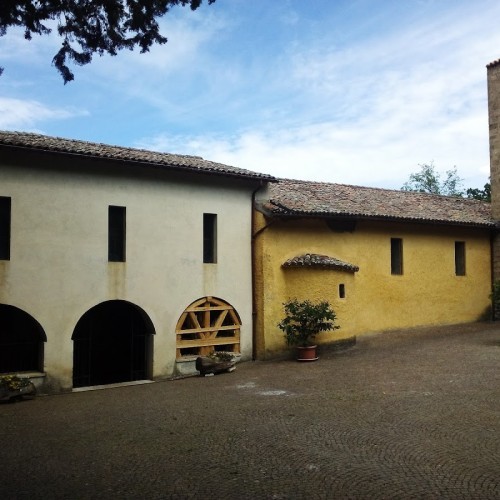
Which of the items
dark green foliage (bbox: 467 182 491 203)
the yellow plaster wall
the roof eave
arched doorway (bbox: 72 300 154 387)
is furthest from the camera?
dark green foliage (bbox: 467 182 491 203)

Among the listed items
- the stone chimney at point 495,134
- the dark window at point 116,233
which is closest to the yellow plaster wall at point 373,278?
the stone chimney at point 495,134

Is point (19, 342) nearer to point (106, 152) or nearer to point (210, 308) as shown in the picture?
point (210, 308)

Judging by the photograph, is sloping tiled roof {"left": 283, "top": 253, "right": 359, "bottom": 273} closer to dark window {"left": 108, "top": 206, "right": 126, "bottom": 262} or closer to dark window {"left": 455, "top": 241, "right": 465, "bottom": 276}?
dark window {"left": 108, "top": 206, "right": 126, "bottom": 262}

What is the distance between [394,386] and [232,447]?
15.8 ft

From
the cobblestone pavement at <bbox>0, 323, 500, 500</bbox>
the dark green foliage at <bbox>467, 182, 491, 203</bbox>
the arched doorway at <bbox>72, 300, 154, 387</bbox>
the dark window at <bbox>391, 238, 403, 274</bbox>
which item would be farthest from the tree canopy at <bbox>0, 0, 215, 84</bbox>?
the dark green foliage at <bbox>467, 182, 491, 203</bbox>

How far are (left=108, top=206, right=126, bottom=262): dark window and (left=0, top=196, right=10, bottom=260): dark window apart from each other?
2.37 meters

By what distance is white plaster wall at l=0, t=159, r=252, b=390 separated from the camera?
39.4ft

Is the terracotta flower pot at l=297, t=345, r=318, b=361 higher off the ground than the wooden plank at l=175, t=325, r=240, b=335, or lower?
lower

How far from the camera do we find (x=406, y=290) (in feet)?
60.7

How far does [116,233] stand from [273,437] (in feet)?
24.6

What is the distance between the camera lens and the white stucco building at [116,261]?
12.1 meters

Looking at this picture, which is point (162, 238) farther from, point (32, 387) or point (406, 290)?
point (406, 290)

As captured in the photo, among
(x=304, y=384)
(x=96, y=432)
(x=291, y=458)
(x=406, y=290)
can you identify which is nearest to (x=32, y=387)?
(x=96, y=432)

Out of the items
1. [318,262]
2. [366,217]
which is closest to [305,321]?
[318,262]
